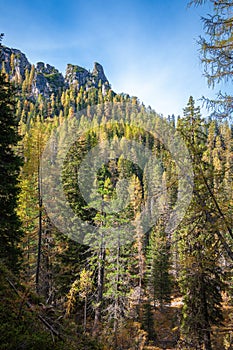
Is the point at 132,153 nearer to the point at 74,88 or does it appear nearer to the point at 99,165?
the point at 99,165

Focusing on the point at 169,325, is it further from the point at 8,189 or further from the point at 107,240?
the point at 8,189

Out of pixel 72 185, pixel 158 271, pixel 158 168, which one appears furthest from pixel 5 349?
pixel 158 168

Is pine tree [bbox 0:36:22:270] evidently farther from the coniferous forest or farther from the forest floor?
the forest floor

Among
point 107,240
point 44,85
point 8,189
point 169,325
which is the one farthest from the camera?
point 44,85

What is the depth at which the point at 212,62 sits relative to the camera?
636cm

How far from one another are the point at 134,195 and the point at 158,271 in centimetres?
959

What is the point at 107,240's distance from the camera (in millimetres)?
17359

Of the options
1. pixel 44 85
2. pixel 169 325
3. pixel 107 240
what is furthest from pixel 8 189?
pixel 44 85

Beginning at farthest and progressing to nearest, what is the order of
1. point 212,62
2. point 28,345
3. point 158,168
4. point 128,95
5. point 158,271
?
point 128,95 → point 158,168 → point 158,271 → point 212,62 → point 28,345

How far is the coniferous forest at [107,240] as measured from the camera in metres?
5.39

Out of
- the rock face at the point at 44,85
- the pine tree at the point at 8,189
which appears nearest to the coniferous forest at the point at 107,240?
the pine tree at the point at 8,189

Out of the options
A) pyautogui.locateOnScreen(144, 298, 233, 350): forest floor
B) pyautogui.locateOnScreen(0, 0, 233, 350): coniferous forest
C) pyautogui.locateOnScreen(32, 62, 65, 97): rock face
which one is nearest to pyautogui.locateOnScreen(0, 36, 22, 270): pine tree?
pyautogui.locateOnScreen(0, 0, 233, 350): coniferous forest

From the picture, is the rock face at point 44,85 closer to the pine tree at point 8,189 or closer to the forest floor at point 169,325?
the forest floor at point 169,325

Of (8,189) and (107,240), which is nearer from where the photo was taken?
(8,189)
